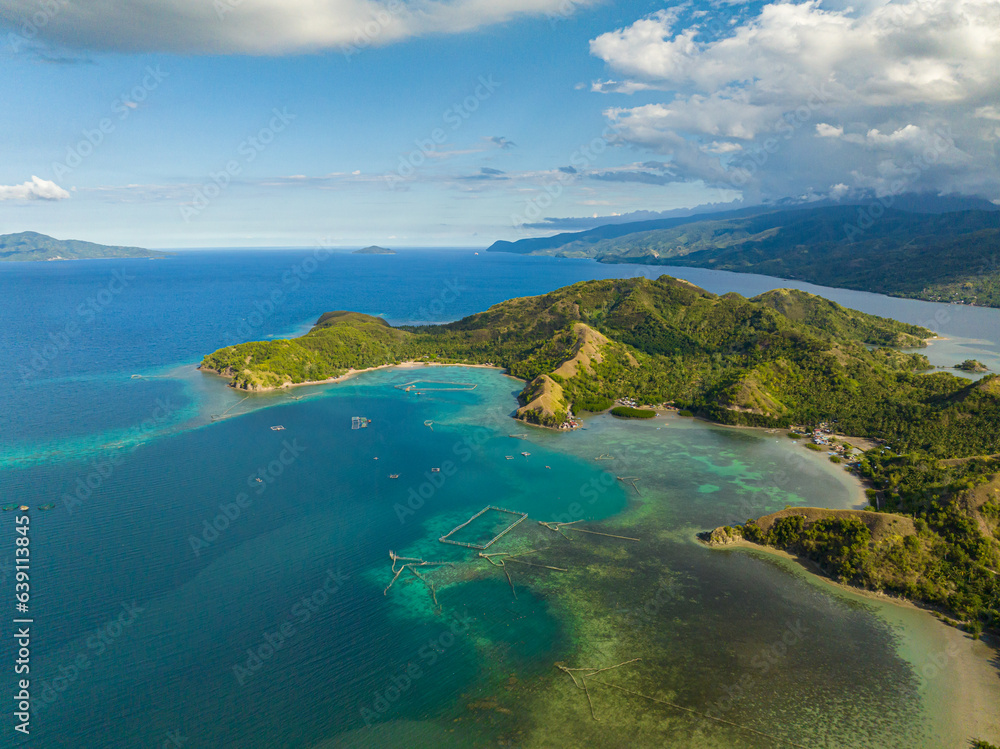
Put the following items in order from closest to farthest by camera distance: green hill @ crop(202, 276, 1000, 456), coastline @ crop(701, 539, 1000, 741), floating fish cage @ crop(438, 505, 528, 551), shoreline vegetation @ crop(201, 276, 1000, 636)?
coastline @ crop(701, 539, 1000, 741), shoreline vegetation @ crop(201, 276, 1000, 636), floating fish cage @ crop(438, 505, 528, 551), green hill @ crop(202, 276, 1000, 456)

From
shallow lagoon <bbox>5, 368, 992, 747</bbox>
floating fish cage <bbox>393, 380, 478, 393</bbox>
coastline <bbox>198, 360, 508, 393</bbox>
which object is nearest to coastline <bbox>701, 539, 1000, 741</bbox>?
shallow lagoon <bbox>5, 368, 992, 747</bbox>

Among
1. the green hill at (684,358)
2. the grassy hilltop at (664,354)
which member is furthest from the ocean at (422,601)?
the grassy hilltop at (664,354)

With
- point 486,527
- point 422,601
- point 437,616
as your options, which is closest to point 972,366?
point 486,527

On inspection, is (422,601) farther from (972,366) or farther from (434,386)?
(972,366)

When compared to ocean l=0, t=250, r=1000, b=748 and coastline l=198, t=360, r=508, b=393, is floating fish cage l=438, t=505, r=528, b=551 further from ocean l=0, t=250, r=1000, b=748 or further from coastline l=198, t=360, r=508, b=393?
coastline l=198, t=360, r=508, b=393

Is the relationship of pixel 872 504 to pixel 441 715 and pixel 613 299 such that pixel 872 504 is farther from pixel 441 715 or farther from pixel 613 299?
pixel 613 299

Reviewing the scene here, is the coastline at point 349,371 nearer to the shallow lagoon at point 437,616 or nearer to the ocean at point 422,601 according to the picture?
the ocean at point 422,601

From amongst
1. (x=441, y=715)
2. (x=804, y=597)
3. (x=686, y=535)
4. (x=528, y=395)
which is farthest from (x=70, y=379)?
(x=804, y=597)
